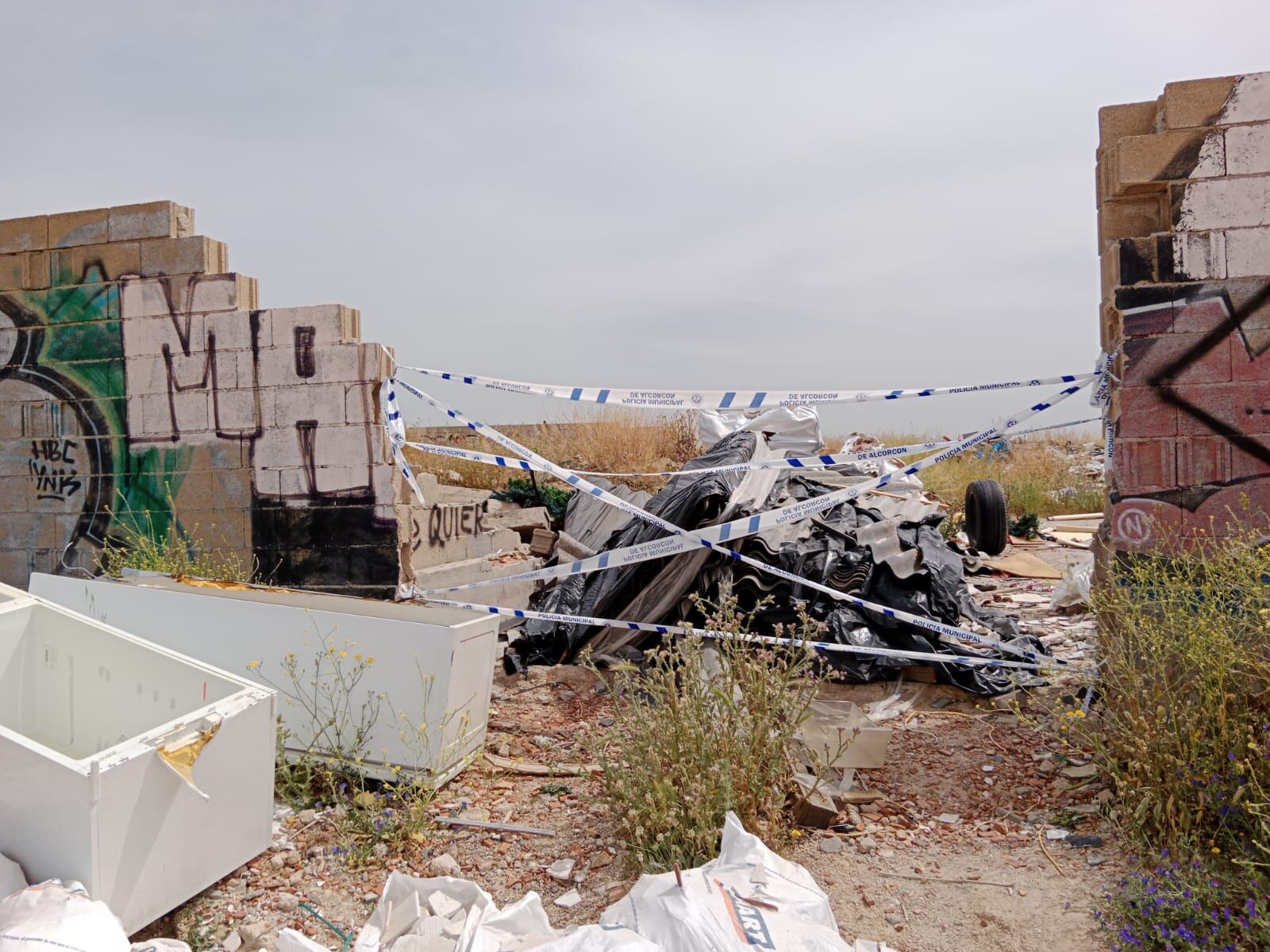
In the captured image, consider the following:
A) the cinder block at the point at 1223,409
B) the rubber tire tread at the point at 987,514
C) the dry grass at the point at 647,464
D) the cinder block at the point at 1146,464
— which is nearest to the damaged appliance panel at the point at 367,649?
the cinder block at the point at 1146,464

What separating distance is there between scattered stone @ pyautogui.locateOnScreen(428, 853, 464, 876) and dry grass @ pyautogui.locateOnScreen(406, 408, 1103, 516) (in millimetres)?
7944

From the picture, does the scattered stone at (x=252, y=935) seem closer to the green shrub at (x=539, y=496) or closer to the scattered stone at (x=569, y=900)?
the scattered stone at (x=569, y=900)

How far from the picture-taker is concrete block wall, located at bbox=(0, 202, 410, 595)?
22.4 ft

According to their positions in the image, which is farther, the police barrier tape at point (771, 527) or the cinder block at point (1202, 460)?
the police barrier tape at point (771, 527)

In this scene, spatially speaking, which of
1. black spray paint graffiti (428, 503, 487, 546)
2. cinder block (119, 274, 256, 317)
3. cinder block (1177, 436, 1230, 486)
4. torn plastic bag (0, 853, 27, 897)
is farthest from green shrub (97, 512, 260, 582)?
cinder block (1177, 436, 1230, 486)

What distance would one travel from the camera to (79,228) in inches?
293

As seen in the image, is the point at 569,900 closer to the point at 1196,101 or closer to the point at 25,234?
the point at 1196,101

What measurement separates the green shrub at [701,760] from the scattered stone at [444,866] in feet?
2.14

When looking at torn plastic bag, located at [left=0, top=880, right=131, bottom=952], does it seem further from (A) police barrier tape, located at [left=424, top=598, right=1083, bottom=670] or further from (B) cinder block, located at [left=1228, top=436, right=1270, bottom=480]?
(B) cinder block, located at [left=1228, top=436, right=1270, bottom=480]

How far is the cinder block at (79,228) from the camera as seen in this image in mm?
7355

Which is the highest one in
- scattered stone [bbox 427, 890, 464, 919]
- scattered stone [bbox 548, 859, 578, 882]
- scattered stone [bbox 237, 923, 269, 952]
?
scattered stone [bbox 427, 890, 464, 919]

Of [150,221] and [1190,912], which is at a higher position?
[150,221]

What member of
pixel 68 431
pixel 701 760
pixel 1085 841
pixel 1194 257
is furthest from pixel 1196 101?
pixel 68 431

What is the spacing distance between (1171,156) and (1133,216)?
1.10 feet
